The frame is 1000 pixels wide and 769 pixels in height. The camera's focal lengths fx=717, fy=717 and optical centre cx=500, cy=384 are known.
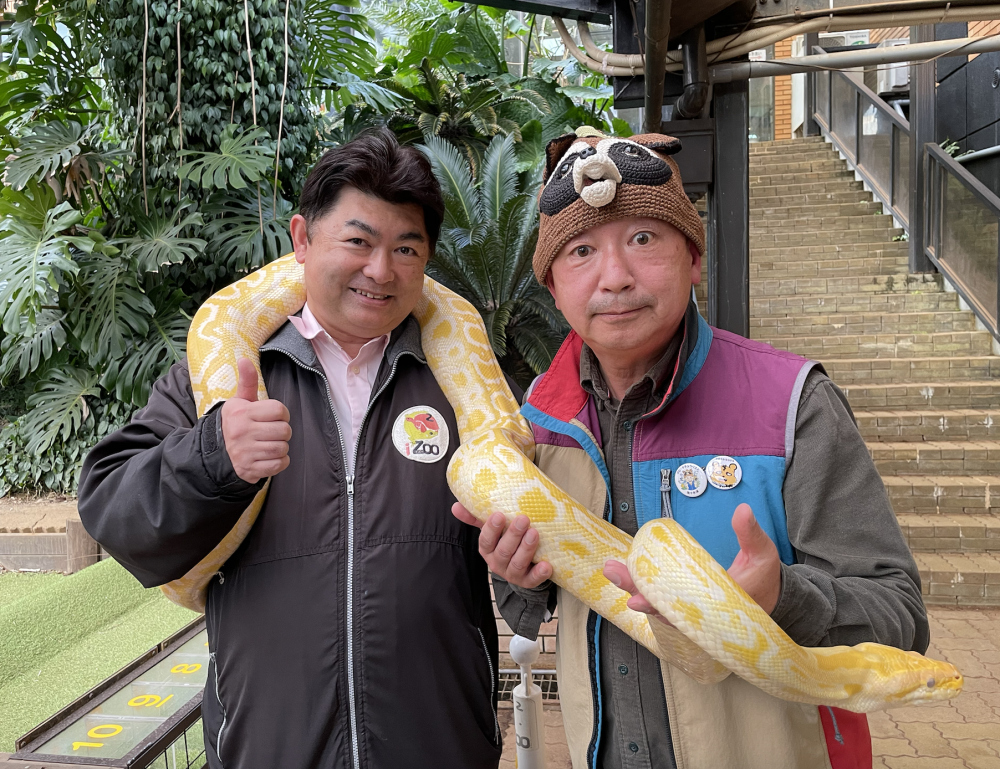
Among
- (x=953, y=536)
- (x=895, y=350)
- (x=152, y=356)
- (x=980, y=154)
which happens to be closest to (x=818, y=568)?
(x=953, y=536)

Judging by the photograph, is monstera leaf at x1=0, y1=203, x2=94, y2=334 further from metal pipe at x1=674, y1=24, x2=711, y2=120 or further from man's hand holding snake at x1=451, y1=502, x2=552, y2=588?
man's hand holding snake at x1=451, y1=502, x2=552, y2=588

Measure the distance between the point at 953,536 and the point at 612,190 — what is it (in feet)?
18.9

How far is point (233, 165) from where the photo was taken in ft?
20.0

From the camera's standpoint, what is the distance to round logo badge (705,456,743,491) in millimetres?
1408

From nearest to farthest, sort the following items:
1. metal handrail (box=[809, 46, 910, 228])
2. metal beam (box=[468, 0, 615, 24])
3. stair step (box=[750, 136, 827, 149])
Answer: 1. metal beam (box=[468, 0, 615, 24])
2. metal handrail (box=[809, 46, 910, 228])
3. stair step (box=[750, 136, 827, 149])

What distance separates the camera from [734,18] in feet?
11.2

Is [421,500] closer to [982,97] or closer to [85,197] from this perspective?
[85,197]

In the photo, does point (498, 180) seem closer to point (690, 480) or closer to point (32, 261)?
point (32, 261)

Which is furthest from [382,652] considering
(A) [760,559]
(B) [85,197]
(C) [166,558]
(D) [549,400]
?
(B) [85,197]

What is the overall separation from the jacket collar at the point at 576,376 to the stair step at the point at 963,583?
16.0 ft

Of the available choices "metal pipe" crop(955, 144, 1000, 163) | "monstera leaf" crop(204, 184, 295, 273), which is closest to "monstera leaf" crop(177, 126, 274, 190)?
"monstera leaf" crop(204, 184, 295, 273)

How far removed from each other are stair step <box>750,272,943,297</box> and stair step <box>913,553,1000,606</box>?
13.9 feet

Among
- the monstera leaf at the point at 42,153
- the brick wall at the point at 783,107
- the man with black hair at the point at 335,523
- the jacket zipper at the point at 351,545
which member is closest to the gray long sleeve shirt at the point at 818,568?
the man with black hair at the point at 335,523

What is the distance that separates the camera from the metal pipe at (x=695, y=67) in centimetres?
333
